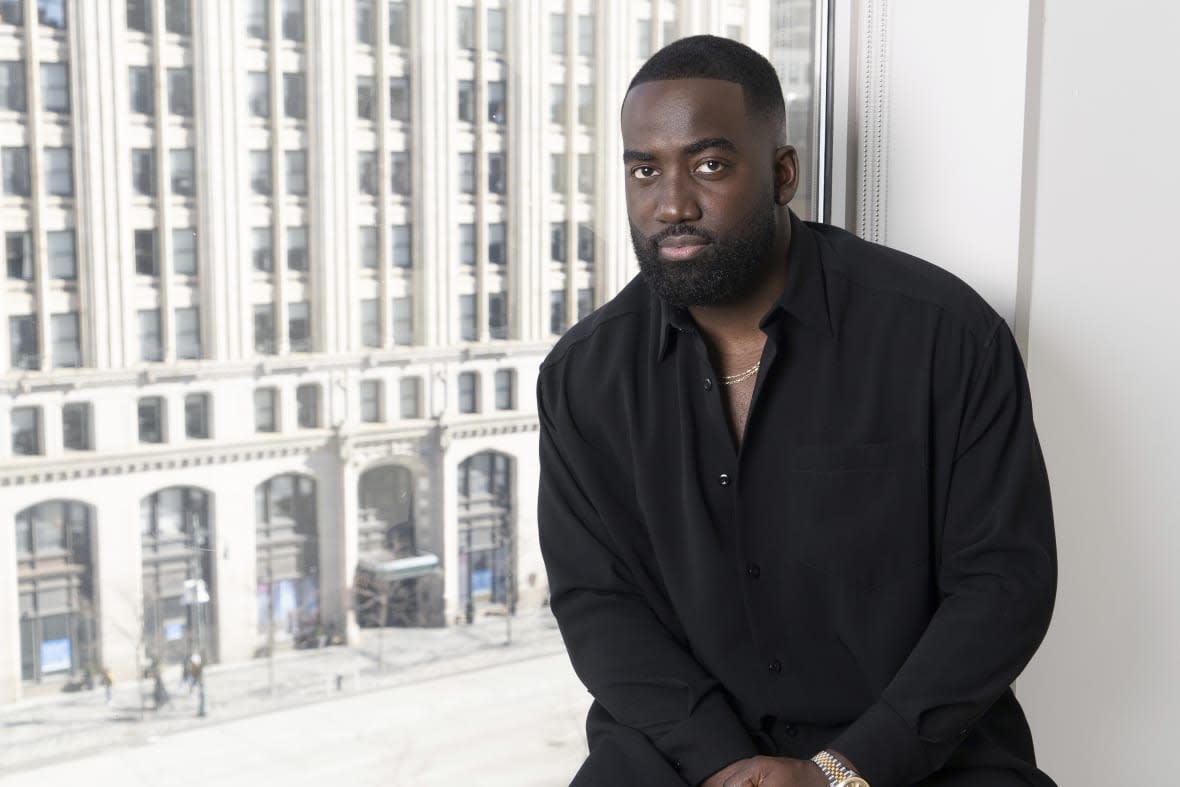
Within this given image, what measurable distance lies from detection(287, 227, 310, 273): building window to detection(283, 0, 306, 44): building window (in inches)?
19.0

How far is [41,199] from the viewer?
85.9 inches

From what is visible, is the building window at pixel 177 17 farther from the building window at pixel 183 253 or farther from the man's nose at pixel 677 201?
the man's nose at pixel 677 201

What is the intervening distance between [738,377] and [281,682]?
188 centimetres

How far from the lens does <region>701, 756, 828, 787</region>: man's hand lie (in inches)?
42.6

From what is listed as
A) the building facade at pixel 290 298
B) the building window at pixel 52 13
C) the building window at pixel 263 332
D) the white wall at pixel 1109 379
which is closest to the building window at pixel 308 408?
the building facade at pixel 290 298

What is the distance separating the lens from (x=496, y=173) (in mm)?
2668

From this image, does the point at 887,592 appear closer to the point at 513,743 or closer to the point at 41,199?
the point at 513,743

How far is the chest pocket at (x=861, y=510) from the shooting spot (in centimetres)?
120

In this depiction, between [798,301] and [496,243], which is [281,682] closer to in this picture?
[496,243]

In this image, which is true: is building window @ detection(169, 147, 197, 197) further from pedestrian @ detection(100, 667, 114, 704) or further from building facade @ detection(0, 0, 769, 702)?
pedestrian @ detection(100, 667, 114, 704)

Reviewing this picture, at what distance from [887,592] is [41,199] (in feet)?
6.11

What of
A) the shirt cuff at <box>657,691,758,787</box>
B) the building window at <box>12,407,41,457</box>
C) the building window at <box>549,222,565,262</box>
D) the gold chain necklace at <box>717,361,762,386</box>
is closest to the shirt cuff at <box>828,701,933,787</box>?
the shirt cuff at <box>657,691,758,787</box>

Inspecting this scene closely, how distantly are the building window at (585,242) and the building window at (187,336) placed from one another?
33.9 inches

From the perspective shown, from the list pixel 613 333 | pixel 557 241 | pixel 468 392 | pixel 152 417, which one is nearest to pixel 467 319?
pixel 468 392
